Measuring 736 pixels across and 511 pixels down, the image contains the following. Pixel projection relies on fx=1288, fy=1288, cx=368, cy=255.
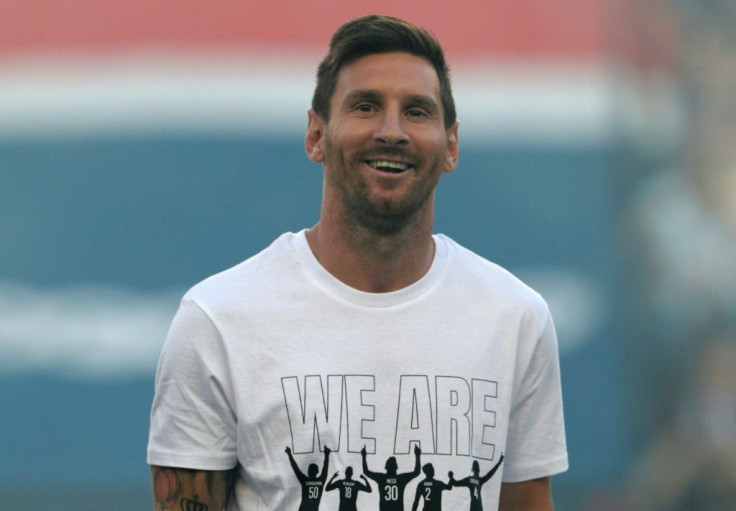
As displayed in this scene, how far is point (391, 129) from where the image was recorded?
7.77 feet

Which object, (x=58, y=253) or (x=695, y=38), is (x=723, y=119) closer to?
(x=695, y=38)

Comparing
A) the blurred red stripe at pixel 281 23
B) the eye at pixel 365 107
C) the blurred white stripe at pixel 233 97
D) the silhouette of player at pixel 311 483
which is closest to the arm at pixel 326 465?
the silhouette of player at pixel 311 483

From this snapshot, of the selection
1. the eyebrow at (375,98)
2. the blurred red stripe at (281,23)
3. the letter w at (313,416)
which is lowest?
the letter w at (313,416)

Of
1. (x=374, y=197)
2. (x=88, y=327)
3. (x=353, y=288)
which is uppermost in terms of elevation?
(x=88, y=327)

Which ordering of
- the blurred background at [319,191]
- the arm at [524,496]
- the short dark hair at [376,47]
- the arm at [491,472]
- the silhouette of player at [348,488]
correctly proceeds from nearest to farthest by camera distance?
the silhouette of player at [348,488], the arm at [491,472], the short dark hair at [376,47], the arm at [524,496], the blurred background at [319,191]

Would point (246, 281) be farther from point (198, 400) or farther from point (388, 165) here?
point (388, 165)

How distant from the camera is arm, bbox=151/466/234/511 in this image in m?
2.38

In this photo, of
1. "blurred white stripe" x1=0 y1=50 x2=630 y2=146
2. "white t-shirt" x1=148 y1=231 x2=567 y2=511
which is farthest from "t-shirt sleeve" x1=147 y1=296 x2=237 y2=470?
"blurred white stripe" x1=0 y1=50 x2=630 y2=146

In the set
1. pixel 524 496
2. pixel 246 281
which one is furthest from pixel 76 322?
pixel 524 496

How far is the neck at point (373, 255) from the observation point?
2451 mm

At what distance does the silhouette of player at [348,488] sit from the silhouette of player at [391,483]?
2 centimetres

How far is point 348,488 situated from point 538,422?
472 mm

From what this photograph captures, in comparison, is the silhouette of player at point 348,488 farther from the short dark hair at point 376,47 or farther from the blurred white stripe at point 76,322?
the blurred white stripe at point 76,322

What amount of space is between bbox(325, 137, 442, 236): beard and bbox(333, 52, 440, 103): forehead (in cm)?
13
